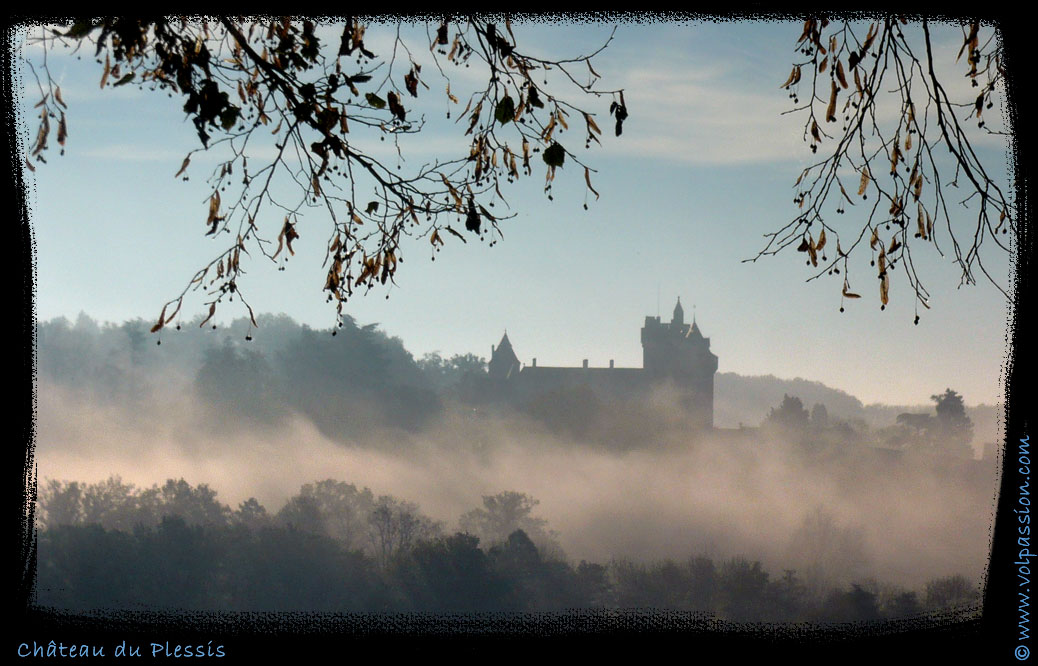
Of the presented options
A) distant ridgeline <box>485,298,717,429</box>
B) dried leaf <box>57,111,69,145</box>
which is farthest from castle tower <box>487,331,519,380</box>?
dried leaf <box>57,111,69,145</box>

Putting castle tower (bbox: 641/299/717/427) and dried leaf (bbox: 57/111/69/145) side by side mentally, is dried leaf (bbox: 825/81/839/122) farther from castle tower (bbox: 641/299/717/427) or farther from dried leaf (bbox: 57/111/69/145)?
Answer: castle tower (bbox: 641/299/717/427)

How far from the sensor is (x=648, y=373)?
73625mm

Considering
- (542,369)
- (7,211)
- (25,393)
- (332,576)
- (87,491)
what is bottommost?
(332,576)

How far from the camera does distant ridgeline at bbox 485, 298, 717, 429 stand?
239 ft

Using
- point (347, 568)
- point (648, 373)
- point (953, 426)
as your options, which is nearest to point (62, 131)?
point (347, 568)

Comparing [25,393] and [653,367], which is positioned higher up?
[653,367]

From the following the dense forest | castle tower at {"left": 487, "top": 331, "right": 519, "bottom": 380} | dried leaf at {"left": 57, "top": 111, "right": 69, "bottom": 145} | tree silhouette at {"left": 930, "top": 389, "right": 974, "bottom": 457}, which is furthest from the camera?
castle tower at {"left": 487, "top": 331, "right": 519, "bottom": 380}

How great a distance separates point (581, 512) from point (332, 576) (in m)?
28.8

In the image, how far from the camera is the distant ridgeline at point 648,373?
72.9 meters

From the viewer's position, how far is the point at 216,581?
52906 millimetres

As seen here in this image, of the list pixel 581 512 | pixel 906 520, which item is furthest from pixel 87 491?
pixel 906 520

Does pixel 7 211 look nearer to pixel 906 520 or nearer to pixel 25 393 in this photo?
pixel 25 393

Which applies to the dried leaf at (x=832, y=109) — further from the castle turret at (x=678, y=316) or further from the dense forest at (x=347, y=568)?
the castle turret at (x=678, y=316)

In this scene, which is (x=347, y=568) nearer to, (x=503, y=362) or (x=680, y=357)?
(x=503, y=362)
